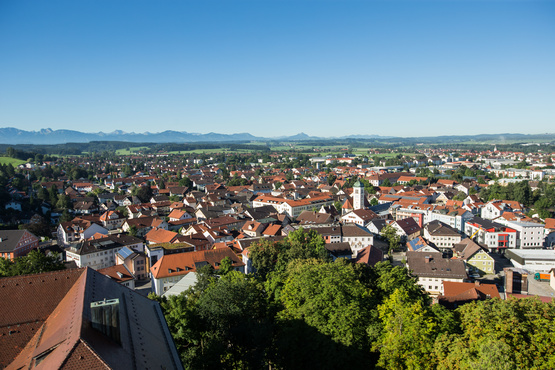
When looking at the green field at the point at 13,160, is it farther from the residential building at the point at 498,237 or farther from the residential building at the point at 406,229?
the residential building at the point at 498,237

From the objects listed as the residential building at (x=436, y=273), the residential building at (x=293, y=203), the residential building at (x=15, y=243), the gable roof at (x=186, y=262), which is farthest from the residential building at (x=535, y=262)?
the residential building at (x=15, y=243)

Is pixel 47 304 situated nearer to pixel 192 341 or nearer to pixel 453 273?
pixel 192 341

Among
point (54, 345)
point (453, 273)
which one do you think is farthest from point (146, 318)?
point (453, 273)

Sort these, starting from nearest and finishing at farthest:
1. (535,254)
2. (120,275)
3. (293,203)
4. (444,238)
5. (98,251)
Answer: (120,275) < (98,251) < (535,254) < (444,238) < (293,203)

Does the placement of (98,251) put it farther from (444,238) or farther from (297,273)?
(444,238)

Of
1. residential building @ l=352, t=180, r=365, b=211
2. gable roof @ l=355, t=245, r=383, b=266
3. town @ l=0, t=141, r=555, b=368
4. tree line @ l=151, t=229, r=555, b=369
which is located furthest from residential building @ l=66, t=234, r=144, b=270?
residential building @ l=352, t=180, r=365, b=211

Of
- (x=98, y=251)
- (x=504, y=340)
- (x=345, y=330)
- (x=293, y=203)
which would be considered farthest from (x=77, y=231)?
(x=504, y=340)

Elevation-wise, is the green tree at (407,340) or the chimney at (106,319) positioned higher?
the chimney at (106,319)

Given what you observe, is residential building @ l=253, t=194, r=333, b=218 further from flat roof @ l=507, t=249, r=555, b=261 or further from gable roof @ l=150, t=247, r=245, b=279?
gable roof @ l=150, t=247, r=245, b=279

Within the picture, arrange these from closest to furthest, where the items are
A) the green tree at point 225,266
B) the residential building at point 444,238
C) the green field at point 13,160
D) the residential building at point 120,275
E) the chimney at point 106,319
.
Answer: the chimney at point 106,319
the green tree at point 225,266
the residential building at point 120,275
the residential building at point 444,238
the green field at point 13,160
